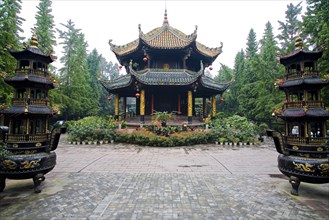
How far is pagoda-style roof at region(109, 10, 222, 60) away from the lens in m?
18.2

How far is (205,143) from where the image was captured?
575 inches

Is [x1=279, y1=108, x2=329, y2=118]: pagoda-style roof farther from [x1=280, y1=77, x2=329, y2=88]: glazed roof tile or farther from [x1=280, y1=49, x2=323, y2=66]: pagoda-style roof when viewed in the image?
[x1=280, y1=49, x2=323, y2=66]: pagoda-style roof

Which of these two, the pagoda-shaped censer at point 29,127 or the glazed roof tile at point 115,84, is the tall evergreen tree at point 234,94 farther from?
the pagoda-shaped censer at point 29,127

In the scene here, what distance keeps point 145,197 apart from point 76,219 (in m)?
1.69

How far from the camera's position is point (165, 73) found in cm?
1892

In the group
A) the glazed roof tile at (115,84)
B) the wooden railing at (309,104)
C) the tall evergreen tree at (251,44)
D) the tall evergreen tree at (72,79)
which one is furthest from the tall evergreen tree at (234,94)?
the wooden railing at (309,104)

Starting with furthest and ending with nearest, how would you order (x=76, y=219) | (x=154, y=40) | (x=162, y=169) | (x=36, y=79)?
(x=154, y=40) < (x=162, y=169) < (x=36, y=79) < (x=76, y=219)

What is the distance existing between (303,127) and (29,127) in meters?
8.41

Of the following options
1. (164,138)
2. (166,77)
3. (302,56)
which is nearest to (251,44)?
(166,77)

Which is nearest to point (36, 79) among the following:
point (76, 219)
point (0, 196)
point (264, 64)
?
point (0, 196)

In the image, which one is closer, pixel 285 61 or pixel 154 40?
pixel 285 61

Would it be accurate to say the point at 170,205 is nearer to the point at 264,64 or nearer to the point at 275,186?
the point at 275,186

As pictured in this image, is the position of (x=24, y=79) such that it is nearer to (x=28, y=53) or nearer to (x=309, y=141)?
(x=28, y=53)

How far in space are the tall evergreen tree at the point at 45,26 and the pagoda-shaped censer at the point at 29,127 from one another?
19.5m
